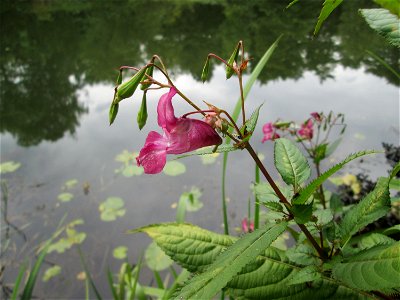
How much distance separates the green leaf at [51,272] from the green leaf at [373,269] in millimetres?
2246

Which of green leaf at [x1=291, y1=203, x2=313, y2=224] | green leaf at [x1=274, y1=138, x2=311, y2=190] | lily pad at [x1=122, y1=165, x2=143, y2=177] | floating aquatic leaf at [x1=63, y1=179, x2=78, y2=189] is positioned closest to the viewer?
green leaf at [x1=291, y1=203, x2=313, y2=224]

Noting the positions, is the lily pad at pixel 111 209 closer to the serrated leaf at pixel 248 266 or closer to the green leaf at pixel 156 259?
the green leaf at pixel 156 259

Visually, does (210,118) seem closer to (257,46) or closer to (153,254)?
(153,254)

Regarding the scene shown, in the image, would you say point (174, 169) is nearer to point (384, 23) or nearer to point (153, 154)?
point (153, 154)

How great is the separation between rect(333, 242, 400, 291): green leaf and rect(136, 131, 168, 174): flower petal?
362 millimetres

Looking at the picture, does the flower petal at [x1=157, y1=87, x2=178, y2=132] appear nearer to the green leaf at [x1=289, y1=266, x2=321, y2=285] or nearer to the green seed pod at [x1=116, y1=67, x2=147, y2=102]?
the green seed pod at [x1=116, y1=67, x2=147, y2=102]

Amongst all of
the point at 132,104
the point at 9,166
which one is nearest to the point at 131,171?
the point at 9,166

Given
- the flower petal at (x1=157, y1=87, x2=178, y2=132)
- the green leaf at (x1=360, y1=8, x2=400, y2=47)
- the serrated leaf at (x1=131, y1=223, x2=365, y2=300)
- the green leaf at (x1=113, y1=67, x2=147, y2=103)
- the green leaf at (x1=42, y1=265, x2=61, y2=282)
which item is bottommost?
the green leaf at (x1=42, y1=265, x2=61, y2=282)

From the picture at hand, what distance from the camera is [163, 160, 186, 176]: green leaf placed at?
10.7ft

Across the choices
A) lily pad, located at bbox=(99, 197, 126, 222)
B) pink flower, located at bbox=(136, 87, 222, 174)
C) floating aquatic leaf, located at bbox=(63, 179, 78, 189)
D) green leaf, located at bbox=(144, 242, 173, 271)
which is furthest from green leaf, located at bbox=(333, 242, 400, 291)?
floating aquatic leaf, located at bbox=(63, 179, 78, 189)

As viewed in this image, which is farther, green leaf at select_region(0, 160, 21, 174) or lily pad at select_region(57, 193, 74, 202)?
green leaf at select_region(0, 160, 21, 174)

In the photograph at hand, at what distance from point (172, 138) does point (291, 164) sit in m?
0.27

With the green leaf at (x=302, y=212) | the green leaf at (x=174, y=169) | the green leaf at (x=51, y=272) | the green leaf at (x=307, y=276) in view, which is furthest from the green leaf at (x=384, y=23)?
the green leaf at (x=174, y=169)

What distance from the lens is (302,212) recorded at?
0.56 m
